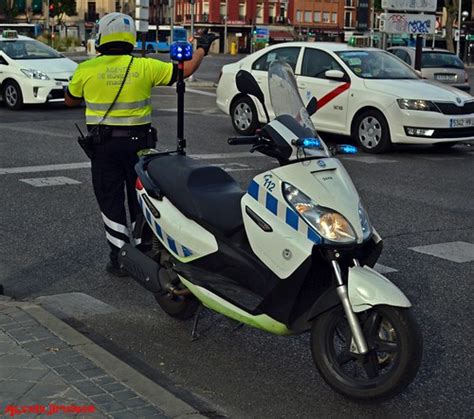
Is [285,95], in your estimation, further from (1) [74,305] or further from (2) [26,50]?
(2) [26,50]

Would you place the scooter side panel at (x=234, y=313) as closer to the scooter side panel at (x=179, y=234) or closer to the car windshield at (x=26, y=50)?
the scooter side panel at (x=179, y=234)

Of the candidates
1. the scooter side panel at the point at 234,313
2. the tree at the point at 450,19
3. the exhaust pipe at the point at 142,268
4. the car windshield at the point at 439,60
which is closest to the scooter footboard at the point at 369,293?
the scooter side panel at the point at 234,313

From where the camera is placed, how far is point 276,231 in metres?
4.34

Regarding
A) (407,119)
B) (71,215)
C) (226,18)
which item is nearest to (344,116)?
(407,119)

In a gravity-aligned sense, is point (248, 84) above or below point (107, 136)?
above

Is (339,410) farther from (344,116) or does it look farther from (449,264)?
(344,116)

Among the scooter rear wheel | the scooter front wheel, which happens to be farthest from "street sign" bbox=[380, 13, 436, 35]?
the scooter front wheel

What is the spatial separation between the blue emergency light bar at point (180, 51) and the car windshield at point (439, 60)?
19.4 m

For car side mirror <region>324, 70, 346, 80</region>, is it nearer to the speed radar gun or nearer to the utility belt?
the utility belt

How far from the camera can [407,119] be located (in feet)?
43.9

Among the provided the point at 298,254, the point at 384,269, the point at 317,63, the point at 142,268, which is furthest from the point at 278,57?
the point at 298,254

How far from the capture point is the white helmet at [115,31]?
5945 millimetres

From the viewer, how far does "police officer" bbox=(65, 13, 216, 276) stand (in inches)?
234

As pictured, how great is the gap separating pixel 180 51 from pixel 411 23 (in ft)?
50.1
